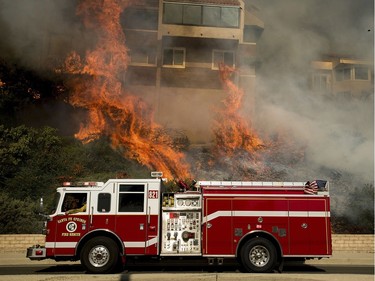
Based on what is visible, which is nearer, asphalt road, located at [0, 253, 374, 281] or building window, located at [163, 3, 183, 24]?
asphalt road, located at [0, 253, 374, 281]

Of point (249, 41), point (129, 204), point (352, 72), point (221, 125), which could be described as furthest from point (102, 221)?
point (352, 72)

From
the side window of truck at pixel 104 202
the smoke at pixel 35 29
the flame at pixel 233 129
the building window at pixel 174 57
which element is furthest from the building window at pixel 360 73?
the side window of truck at pixel 104 202

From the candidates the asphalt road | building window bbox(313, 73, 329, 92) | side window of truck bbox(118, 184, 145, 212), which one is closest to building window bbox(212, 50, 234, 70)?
building window bbox(313, 73, 329, 92)

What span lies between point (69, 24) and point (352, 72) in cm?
2210

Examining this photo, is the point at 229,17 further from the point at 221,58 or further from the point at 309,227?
the point at 309,227

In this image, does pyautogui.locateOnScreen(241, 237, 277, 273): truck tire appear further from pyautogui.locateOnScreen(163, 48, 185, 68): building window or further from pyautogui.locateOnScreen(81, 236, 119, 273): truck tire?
pyautogui.locateOnScreen(163, 48, 185, 68): building window

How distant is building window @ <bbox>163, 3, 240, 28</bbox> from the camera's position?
2652cm

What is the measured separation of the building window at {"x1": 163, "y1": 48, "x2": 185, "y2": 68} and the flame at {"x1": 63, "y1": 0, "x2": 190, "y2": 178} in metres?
3.42

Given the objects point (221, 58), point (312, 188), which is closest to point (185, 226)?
point (312, 188)

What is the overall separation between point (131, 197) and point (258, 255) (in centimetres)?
351

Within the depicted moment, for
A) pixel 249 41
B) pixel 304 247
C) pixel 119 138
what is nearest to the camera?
pixel 304 247

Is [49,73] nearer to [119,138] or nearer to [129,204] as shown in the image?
[119,138]

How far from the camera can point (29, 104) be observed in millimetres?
24891

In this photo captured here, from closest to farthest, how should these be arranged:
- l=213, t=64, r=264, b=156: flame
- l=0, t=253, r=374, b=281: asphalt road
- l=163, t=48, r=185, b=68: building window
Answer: l=0, t=253, r=374, b=281: asphalt road < l=213, t=64, r=264, b=156: flame < l=163, t=48, r=185, b=68: building window
